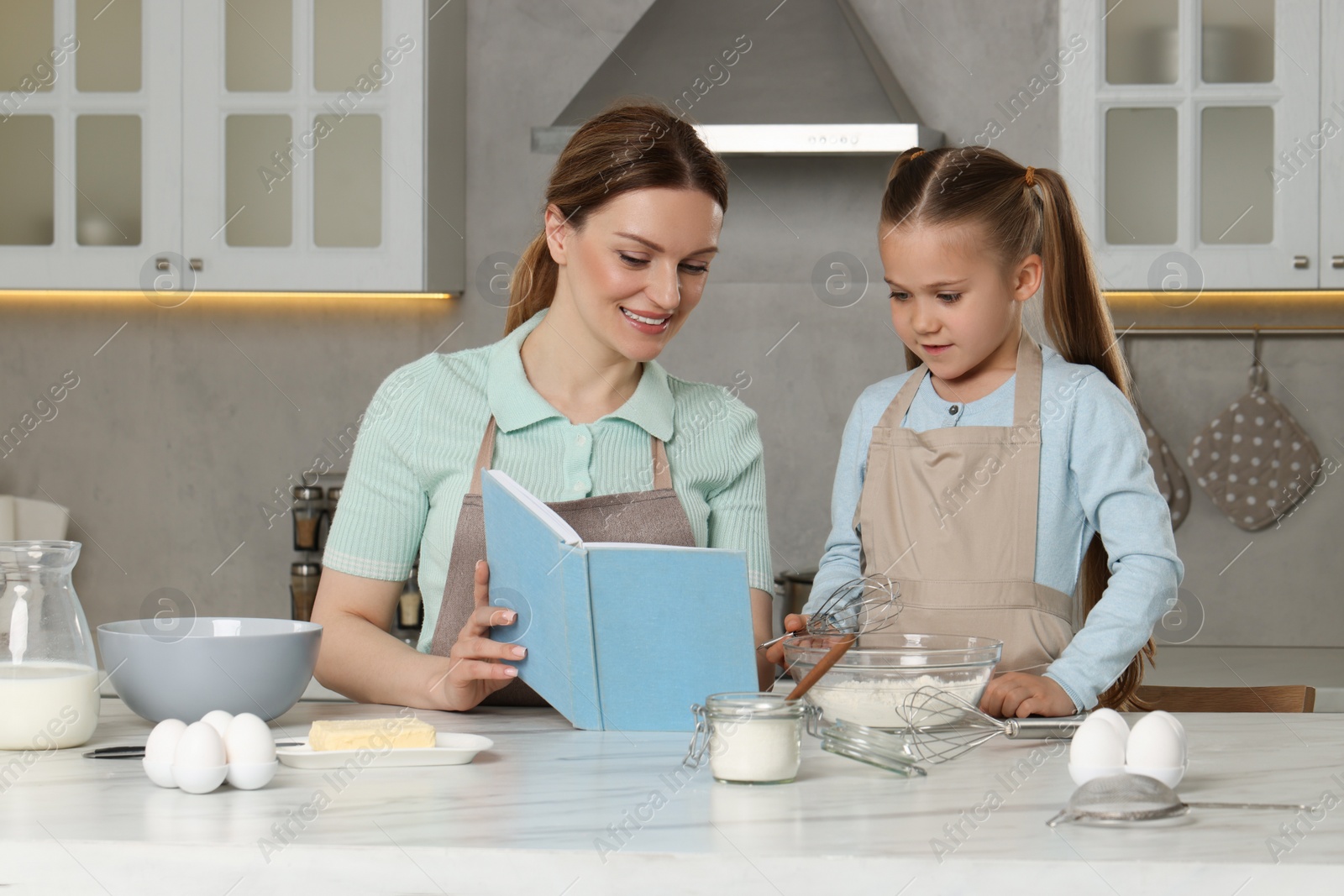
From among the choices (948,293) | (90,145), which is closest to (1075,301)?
(948,293)

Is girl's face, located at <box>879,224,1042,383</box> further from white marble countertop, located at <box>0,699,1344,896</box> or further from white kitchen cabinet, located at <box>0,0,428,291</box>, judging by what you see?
white kitchen cabinet, located at <box>0,0,428,291</box>

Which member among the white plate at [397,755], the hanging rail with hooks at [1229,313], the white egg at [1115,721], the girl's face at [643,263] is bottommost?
the white plate at [397,755]

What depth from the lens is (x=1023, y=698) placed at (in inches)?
47.4

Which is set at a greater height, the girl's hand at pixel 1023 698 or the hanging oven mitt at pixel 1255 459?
the hanging oven mitt at pixel 1255 459

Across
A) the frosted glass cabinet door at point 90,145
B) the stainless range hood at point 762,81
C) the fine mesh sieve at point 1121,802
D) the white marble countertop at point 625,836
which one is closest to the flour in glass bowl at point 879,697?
the white marble countertop at point 625,836

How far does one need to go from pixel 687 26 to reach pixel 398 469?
5.36 ft

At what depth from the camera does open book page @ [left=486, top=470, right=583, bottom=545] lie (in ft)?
3.40

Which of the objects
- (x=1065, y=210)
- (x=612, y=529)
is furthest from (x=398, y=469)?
(x=1065, y=210)

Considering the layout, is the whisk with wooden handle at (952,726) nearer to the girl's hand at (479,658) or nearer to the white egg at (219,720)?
the girl's hand at (479,658)

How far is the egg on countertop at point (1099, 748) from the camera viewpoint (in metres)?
0.90

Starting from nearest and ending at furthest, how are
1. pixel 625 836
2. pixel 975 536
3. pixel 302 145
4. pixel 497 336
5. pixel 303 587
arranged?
1. pixel 625 836
2. pixel 975 536
3. pixel 302 145
4. pixel 303 587
5. pixel 497 336

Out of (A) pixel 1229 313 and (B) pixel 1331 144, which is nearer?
(B) pixel 1331 144

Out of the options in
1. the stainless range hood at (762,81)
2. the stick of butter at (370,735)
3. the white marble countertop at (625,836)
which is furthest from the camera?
the stainless range hood at (762,81)

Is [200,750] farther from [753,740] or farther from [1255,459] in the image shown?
[1255,459]
